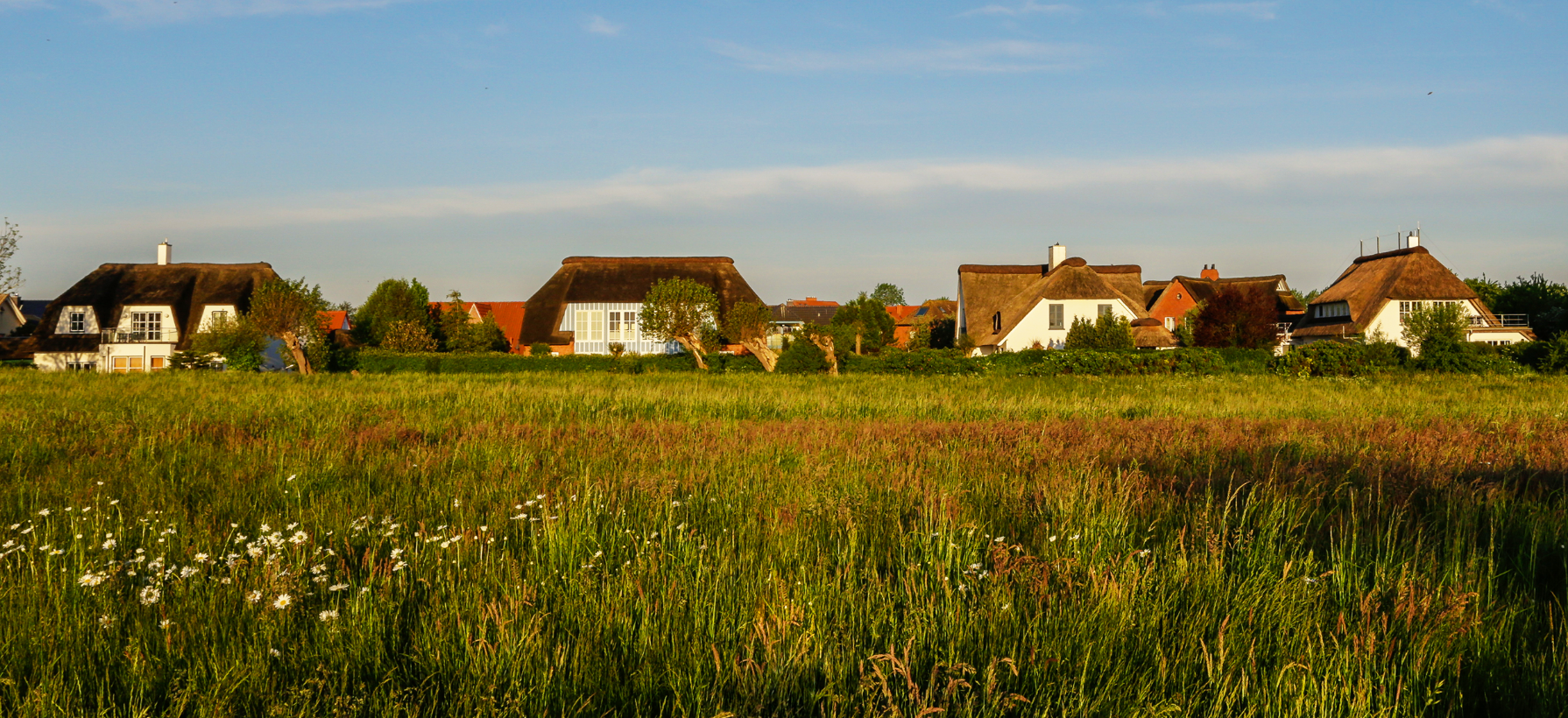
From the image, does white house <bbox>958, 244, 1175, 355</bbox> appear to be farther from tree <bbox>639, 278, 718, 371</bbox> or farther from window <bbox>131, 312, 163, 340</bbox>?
window <bbox>131, 312, 163, 340</bbox>

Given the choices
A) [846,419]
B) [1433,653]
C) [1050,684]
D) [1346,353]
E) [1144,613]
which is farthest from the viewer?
[1346,353]

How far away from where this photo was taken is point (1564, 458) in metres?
8.47

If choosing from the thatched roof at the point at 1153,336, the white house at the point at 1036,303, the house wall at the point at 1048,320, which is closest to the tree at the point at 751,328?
the white house at the point at 1036,303

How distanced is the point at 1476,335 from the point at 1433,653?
58.9m

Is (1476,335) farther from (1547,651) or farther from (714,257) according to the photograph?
(1547,651)

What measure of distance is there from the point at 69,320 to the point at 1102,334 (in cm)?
5588

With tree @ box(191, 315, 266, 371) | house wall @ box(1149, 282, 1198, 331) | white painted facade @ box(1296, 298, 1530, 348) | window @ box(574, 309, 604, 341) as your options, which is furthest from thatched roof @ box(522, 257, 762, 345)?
white painted facade @ box(1296, 298, 1530, 348)

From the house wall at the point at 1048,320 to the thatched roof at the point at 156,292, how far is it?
1693 inches

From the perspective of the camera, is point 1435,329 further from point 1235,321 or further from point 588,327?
point 588,327

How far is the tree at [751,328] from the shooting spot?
35.0 metres

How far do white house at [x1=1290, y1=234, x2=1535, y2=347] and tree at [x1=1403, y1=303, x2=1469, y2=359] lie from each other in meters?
12.6

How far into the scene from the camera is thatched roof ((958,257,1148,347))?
5109cm

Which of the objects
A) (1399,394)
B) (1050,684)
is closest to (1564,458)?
(1050,684)

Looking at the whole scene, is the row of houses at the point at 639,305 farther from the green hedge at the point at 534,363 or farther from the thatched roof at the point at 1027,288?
the green hedge at the point at 534,363
